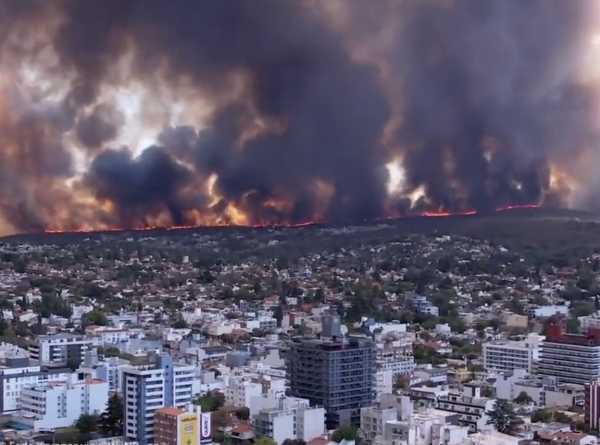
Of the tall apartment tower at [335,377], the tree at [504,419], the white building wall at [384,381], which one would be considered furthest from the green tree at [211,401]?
the tree at [504,419]

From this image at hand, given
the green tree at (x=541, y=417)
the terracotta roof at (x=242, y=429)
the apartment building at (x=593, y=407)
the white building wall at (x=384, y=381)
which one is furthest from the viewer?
the white building wall at (x=384, y=381)

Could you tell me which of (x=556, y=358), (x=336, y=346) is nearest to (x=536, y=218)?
(x=556, y=358)

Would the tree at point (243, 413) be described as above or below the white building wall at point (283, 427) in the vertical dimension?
above

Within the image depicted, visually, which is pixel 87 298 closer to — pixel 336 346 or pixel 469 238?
pixel 469 238

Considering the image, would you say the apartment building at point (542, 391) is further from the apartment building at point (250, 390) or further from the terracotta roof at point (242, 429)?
the terracotta roof at point (242, 429)

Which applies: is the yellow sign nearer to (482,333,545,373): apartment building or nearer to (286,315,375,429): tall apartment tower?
(286,315,375,429): tall apartment tower

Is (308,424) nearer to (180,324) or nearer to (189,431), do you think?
(189,431)
